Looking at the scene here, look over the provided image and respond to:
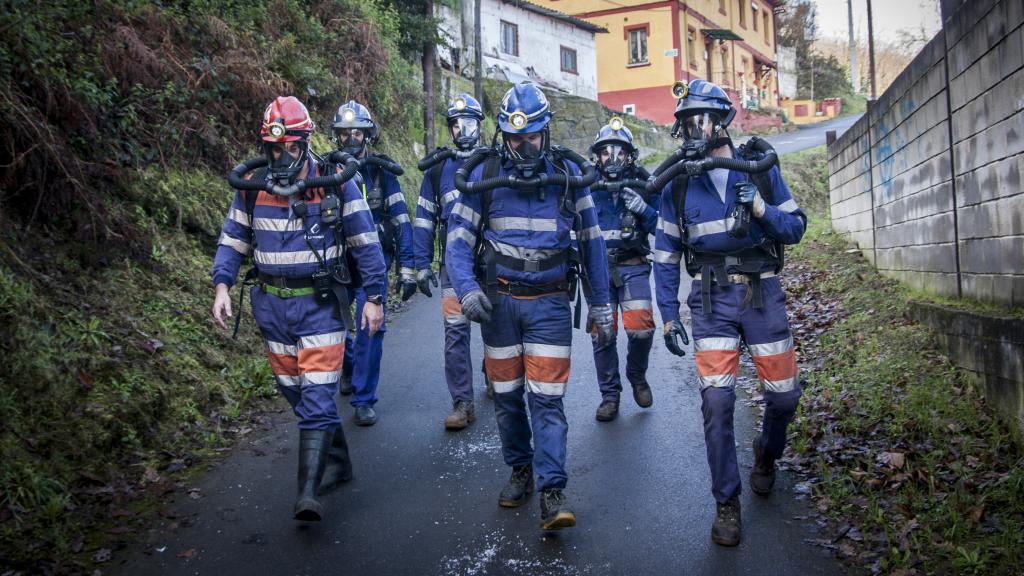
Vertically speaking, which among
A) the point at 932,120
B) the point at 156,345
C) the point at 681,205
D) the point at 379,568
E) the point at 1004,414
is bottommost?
the point at 379,568

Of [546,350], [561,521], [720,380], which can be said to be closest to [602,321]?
[546,350]

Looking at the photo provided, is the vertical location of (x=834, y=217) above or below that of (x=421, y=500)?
above

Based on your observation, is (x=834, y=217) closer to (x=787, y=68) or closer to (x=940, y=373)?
(x=940, y=373)

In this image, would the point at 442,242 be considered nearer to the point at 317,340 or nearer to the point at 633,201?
the point at 633,201

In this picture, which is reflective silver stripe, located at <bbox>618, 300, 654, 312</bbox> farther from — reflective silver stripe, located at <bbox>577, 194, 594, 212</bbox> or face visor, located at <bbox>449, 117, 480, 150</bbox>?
reflective silver stripe, located at <bbox>577, 194, 594, 212</bbox>

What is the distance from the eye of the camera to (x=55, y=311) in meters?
6.14

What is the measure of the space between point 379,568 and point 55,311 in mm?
3606

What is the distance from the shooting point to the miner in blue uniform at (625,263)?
685cm

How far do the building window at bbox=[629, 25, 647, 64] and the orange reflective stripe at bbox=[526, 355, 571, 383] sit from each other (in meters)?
39.5

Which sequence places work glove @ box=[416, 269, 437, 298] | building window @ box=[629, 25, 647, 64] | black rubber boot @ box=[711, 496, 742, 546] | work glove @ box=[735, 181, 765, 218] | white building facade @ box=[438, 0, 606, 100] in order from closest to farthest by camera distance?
black rubber boot @ box=[711, 496, 742, 546] < work glove @ box=[735, 181, 765, 218] < work glove @ box=[416, 269, 437, 298] < white building facade @ box=[438, 0, 606, 100] < building window @ box=[629, 25, 647, 64]

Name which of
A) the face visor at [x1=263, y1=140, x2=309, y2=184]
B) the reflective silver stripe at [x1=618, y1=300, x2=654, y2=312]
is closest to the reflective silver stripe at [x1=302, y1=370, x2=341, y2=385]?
the face visor at [x1=263, y1=140, x2=309, y2=184]

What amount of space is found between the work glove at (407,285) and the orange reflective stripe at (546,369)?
2.08 m

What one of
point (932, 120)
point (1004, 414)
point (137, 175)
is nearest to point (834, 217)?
point (932, 120)

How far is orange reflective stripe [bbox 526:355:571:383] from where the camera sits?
4.75m
